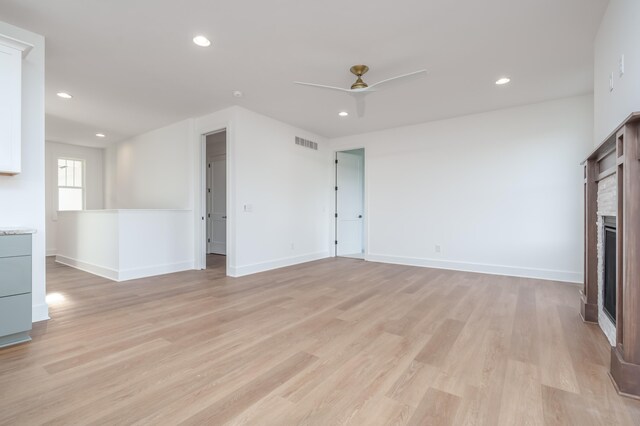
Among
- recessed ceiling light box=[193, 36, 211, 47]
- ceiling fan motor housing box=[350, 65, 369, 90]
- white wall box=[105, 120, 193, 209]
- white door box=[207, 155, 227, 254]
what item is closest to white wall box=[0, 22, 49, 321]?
recessed ceiling light box=[193, 36, 211, 47]

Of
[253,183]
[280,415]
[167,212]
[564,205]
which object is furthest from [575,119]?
[167,212]

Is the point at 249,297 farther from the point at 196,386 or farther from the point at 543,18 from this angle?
the point at 543,18

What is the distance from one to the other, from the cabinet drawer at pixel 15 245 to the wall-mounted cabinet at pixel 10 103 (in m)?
0.56

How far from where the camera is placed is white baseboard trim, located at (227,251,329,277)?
4598mm

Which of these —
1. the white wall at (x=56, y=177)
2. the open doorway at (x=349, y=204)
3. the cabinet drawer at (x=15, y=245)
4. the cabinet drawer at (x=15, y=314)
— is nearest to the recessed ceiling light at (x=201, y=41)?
the cabinet drawer at (x=15, y=245)

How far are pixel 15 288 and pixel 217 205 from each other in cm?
518

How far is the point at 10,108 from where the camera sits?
234 cm

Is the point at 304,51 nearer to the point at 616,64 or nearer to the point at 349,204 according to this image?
the point at 616,64

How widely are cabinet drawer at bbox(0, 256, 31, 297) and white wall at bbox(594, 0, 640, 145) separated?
4.40 m

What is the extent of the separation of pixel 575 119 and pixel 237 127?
16.3 feet

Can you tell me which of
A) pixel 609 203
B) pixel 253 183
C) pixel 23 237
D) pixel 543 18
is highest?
pixel 543 18

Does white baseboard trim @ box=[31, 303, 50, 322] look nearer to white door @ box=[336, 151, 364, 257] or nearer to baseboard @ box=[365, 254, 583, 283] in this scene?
baseboard @ box=[365, 254, 583, 283]

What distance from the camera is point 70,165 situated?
720 cm

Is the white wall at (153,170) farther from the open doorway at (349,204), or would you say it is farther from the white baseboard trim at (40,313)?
the open doorway at (349,204)
